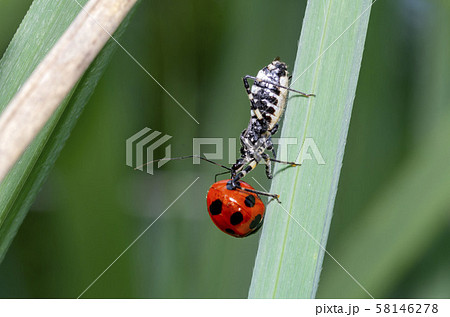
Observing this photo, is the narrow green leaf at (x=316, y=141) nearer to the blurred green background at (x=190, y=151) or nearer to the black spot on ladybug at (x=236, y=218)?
the black spot on ladybug at (x=236, y=218)

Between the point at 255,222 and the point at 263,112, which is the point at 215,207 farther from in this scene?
the point at 263,112

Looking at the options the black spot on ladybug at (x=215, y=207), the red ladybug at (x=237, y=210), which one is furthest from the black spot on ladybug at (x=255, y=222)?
the black spot on ladybug at (x=215, y=207)

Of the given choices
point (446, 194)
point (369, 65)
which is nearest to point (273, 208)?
point (446, 194)

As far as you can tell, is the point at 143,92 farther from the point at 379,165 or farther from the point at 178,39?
the point at 379,165

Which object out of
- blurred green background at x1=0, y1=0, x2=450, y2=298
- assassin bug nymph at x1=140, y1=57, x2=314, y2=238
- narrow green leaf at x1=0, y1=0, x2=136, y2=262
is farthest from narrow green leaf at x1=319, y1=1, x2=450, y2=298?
narrow green leaf at x1=0, y1=0, x2=136, y2=262

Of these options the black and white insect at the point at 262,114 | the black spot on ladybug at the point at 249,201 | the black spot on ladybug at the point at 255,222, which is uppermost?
the black and white insect at the point at 262,114

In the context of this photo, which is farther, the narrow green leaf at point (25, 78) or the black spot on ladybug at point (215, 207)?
the black spot on ladybug at point (215, 207)

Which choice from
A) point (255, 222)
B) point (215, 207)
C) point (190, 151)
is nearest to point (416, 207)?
point (255, 222)
